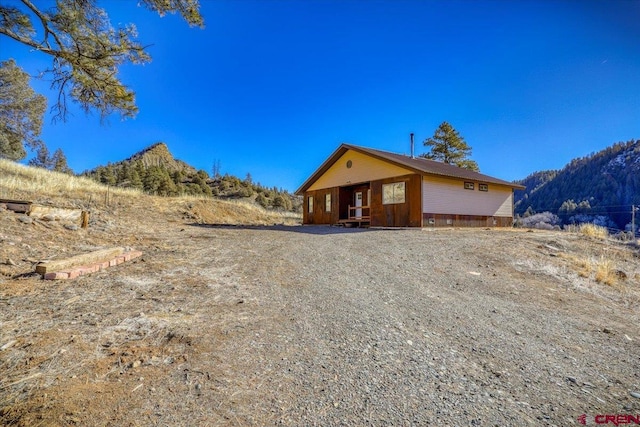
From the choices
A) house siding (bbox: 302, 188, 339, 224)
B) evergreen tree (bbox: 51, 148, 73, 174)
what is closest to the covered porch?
house siding (bbox: 302, 188, 339, 224)

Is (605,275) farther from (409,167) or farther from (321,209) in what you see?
(321,209)

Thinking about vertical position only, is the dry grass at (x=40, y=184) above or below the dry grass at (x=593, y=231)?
above

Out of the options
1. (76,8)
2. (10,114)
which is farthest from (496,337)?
(10,114)

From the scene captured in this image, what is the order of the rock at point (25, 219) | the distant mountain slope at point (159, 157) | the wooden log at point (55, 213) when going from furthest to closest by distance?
1. the distant mountain slope at point (159, 157)
2. the wooden log at point (55, 213)
3. the rock at point (25, 219)

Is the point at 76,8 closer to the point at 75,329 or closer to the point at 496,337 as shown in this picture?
the point at 75,329

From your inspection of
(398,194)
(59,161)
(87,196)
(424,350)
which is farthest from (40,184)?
(59,161)

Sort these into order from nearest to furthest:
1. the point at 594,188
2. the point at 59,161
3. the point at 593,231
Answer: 1. the point at 593,231
2. the point at 59,161
3. the point at 594,188

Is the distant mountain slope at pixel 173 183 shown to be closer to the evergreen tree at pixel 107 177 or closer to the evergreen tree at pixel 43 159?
the evergreen tree at pixel 107 177

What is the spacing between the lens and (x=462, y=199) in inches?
629

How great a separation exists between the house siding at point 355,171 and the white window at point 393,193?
0.51 meters

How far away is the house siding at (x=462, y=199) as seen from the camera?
46.8 ft

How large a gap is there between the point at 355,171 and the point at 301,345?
50.0ft

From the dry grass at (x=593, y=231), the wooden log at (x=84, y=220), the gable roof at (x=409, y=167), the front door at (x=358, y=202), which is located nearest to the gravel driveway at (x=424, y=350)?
the wooden log at (x=84, y=220)

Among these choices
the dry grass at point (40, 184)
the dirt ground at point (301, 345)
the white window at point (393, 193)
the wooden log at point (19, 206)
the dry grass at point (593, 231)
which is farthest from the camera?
the white window at point (393, 193)
